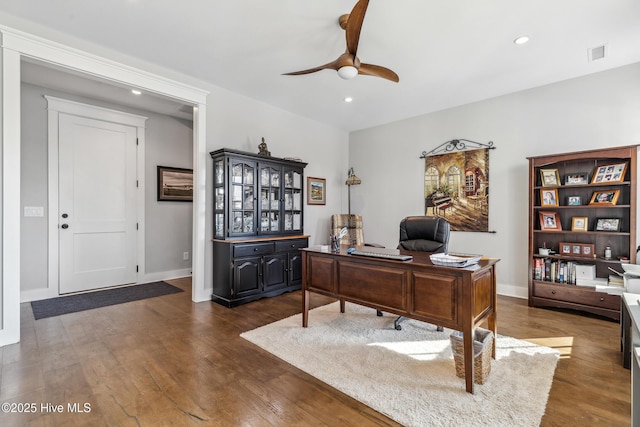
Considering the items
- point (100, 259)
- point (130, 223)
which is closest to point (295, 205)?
point (130, 223)

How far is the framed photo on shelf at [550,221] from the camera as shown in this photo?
11.8 ft

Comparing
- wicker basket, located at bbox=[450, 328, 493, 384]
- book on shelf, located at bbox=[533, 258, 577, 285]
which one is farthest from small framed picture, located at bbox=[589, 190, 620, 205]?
wicker basket, located at bbox=[450, 328, 493, 384]

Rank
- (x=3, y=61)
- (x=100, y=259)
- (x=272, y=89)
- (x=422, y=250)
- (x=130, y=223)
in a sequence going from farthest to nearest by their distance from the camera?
(x=130, y=223) < (x=100, y=259) < (x=272, y=89) < (x=422, y=250) < (x=3, y=61)

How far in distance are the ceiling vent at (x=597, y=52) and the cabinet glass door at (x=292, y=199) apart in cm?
364

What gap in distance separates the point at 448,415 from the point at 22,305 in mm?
4695

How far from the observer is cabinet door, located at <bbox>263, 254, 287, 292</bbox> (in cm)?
397

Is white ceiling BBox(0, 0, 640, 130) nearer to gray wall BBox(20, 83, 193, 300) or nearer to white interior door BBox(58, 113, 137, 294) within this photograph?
gray wall BBox(20, 83, 193, 300)

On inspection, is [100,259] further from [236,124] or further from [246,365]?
[246,365]

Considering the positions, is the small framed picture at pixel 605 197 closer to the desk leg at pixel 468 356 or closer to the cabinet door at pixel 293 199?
the desk leg at pixel 468 356

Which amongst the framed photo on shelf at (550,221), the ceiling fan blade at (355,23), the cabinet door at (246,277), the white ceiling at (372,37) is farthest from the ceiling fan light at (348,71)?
the framed photo on shelf at (550,221)

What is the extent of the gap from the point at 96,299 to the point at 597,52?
6.37 m

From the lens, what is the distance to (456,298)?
1.91m

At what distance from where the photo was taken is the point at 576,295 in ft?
10.9

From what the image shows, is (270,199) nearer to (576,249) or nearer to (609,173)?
(576,249)
